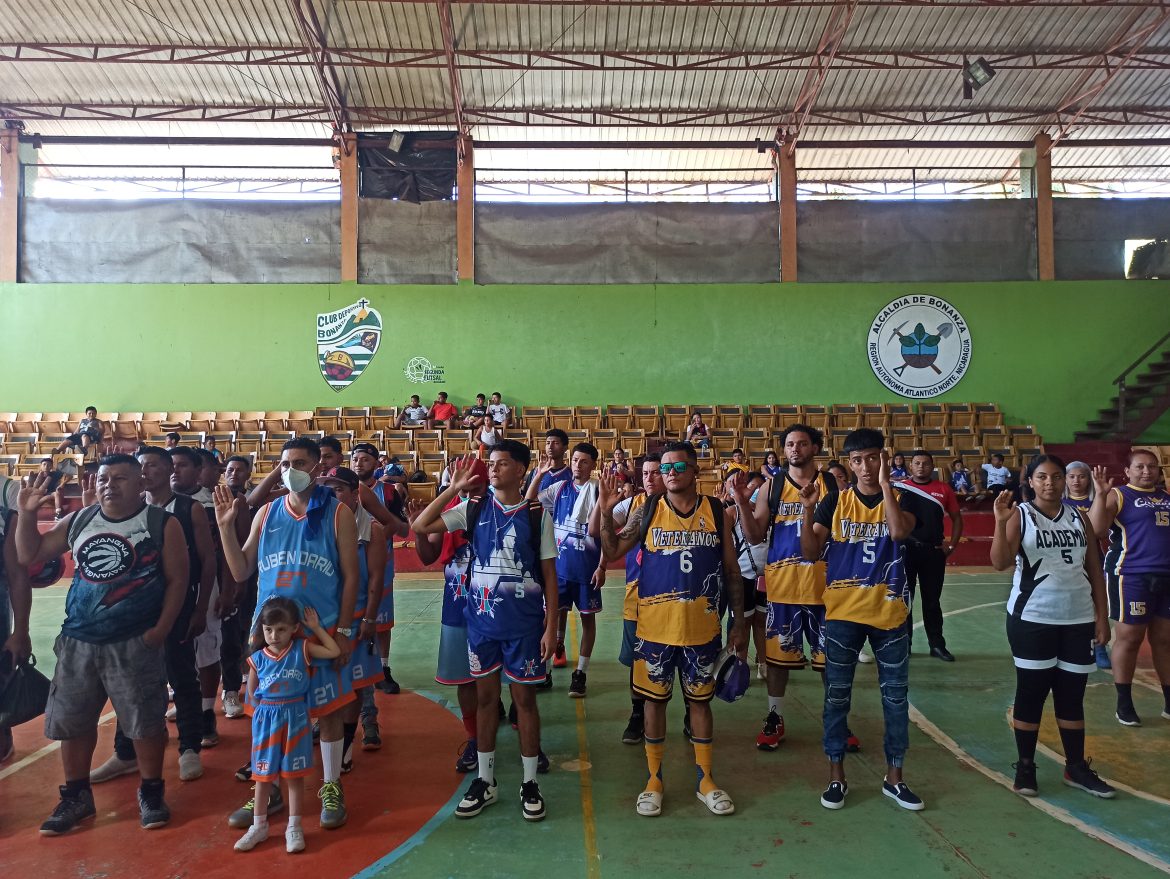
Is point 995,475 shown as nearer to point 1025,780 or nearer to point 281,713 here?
point 1025,780

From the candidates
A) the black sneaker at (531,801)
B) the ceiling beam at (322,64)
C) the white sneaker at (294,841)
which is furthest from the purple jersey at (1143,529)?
the ceiling beam at (322,64)

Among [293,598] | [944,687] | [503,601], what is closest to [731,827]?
[503,601]

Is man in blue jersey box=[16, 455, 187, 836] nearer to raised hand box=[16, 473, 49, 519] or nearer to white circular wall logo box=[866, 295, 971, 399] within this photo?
raised hand box=[16, 473, 49, 519]

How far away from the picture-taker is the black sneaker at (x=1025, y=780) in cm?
402

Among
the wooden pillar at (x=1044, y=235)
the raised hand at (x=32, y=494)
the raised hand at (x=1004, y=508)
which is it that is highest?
the wooden pillar at (x=1044, y=235)

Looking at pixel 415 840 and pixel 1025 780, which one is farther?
pixel 1025 780

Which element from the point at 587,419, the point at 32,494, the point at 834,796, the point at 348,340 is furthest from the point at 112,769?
the point at 348,340

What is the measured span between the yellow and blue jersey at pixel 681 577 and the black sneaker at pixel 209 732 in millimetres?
3130

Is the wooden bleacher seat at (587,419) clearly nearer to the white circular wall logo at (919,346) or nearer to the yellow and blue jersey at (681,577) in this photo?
the white circular wall logo at (919,346)

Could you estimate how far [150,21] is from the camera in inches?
603

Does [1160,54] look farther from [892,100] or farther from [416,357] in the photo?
[416,357]

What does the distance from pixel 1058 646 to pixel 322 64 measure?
55.6 feet

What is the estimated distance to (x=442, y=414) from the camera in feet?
55.1

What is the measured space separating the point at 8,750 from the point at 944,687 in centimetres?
695
